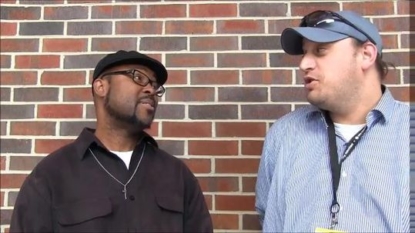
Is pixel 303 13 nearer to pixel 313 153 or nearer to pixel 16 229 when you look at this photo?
pixel 313 153

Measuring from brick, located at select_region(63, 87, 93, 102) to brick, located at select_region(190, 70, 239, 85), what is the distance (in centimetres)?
57

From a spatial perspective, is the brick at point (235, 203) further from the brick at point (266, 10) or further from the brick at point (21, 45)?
the brick at point (21, 45)

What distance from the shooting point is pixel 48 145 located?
9.07ft

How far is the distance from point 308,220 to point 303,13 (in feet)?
4.30

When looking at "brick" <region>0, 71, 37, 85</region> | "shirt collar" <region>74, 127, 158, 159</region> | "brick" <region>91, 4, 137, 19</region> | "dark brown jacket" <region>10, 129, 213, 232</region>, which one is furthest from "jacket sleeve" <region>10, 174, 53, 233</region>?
"brick" <region>91, 4, 137, 19</region>

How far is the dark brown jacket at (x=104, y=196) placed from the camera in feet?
6.68

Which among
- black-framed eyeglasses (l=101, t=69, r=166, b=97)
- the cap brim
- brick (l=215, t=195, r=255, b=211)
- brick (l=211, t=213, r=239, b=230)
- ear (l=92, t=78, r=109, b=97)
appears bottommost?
brick (l=211, t=213, r=239, b=230)

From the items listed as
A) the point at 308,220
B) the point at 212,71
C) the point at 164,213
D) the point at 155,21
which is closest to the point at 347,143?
the point at 308,220

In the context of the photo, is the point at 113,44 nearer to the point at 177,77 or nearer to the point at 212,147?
the point at 177,77

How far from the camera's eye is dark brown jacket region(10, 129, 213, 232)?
2037 mm

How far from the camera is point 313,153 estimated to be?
202cm

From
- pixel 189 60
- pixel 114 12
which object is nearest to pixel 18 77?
pixel 114 12

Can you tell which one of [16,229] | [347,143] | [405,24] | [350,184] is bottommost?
[16,229]

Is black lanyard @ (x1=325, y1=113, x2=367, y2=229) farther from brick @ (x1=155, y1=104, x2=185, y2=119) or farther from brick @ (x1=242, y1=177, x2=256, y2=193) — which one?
brick @ (x1=155, y1=104, x2=185, y2=119)
